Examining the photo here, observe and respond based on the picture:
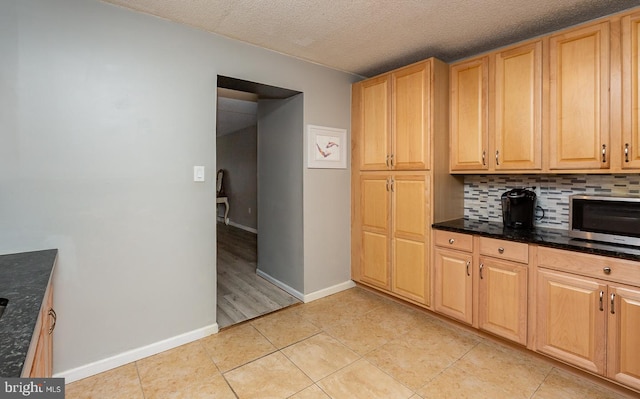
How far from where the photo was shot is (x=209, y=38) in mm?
2322

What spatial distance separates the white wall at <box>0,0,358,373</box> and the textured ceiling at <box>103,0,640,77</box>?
0.21 m

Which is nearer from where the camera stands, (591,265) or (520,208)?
(591,265)

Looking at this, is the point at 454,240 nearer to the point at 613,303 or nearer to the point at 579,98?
the point at 613,303

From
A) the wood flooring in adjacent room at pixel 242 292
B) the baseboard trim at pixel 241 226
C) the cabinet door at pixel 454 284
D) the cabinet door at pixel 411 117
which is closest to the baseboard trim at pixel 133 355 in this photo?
the wood flooring in adjacent room at pixel 242 292

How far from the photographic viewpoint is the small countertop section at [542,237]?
1.73 meters

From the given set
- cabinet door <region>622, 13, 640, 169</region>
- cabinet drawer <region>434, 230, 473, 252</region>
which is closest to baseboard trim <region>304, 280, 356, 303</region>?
cabinet drawer <region>434, 230, 473, 252</region>

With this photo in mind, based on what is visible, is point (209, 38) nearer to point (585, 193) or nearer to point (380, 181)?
point (380, 181)

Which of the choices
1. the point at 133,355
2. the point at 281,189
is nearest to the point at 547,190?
the point at 281,189

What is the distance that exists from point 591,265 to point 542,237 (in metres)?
0.32

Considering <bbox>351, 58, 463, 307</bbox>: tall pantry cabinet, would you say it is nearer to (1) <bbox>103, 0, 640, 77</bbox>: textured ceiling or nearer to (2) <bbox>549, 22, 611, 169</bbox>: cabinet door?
(1) <bbox>103, 0, 640, 77</bbox>: textured ceiling

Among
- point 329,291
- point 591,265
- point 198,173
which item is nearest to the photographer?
point 591,265

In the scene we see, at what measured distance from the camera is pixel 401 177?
280 cm

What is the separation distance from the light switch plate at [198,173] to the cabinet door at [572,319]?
2485 millimetres

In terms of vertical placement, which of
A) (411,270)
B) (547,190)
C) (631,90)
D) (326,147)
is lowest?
(411,270)
